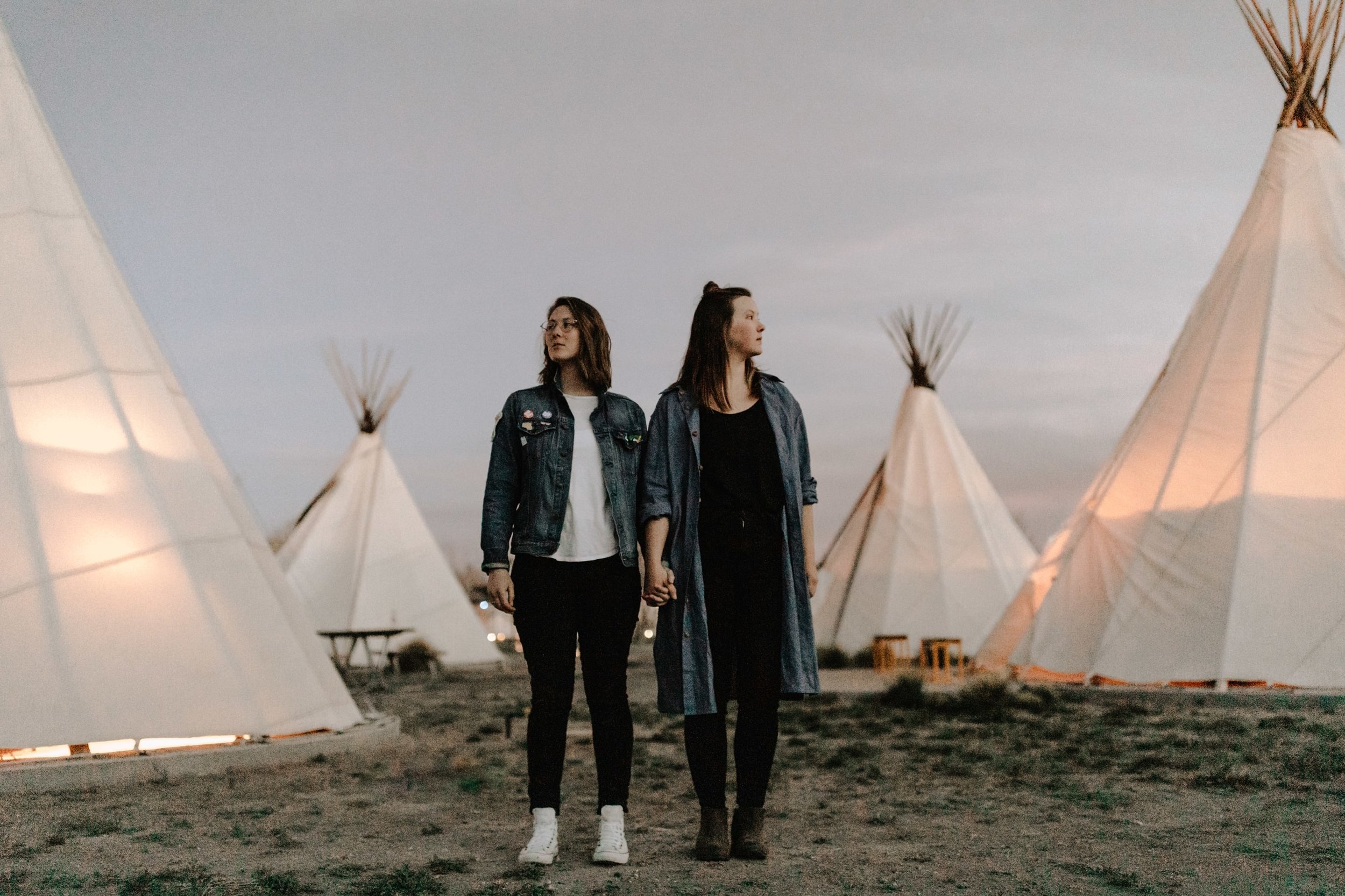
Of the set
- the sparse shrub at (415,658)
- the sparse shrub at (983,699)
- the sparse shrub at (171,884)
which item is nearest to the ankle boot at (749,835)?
the sparse shrub at (171,884)

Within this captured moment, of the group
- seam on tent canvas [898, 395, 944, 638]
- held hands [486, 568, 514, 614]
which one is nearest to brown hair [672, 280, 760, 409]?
held hands [486, 568, 514, 614]

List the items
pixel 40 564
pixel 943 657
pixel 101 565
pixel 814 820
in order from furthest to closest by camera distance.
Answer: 1. pixel 943 657
2. pixel 101 565
3. pixel 40 564
4. pixel 814 820

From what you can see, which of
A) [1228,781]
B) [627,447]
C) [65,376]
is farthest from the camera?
[65,376]

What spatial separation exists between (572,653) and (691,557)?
397mm

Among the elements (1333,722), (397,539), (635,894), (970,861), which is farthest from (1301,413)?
(397,539)

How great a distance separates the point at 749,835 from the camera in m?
2.94

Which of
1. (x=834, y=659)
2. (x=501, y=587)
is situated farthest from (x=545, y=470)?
(x=834, y=659)

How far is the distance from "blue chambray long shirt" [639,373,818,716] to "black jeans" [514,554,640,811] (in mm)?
121

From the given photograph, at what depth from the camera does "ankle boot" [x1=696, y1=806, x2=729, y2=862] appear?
2.89 m

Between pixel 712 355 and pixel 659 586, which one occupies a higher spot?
pixel 712 355

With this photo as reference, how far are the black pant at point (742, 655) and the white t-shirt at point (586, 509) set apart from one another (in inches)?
10.3

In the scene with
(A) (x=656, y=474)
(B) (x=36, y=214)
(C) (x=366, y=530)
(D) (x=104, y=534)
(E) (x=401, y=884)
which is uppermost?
(B) (x=36, y=214)

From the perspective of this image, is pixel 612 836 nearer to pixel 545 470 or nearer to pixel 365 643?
pixel 545 470

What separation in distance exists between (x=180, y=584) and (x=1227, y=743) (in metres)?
4.93
